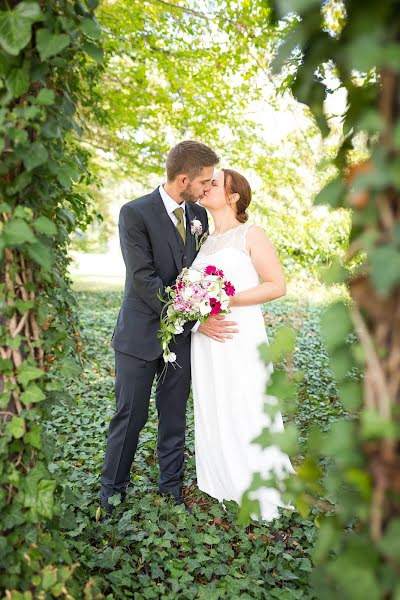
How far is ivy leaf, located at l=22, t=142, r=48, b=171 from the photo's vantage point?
1.59 m

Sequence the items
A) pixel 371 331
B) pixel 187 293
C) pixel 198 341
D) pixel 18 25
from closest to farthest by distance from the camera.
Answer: pixel 371 331 < pixel 18 25 < pixel 187 293 < pixel 198 341

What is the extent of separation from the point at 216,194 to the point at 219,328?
842mm

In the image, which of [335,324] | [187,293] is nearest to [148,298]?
[187,293]

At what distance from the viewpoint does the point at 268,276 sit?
10.7 feet

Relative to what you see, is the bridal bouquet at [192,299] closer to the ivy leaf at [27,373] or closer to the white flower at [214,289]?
the white flower at [214,289]

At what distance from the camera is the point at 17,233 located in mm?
1538

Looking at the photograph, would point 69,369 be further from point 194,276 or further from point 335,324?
point 194,276

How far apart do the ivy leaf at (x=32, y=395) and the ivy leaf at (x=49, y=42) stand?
102 centimetres

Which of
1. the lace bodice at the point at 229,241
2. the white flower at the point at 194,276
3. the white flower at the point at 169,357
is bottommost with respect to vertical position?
the white flower at the point at 169,357

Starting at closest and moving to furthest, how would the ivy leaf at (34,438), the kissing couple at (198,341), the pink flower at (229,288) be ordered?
the ivy leaf at (34,438)
the pink flower at (229,288)
the kissing couple at (198,341)

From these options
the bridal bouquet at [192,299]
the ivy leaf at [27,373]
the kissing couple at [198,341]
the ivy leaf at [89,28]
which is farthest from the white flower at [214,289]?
the ivy leaf at [89,28]

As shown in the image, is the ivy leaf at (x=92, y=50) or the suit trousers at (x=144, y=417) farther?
the suit trousers at (x=144, y=417)

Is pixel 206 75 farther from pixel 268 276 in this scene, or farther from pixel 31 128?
pixel 31 128

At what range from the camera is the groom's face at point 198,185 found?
321 cm
